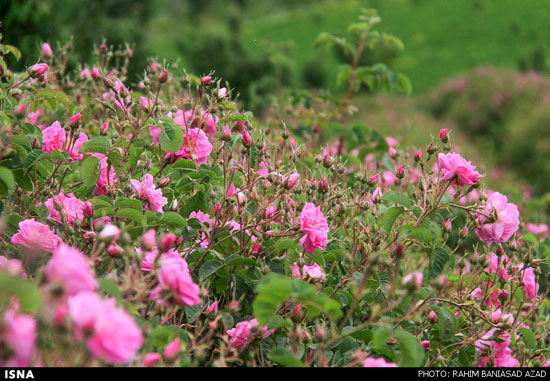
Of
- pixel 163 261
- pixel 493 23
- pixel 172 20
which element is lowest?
pixel 172 20

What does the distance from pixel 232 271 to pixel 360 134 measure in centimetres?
164

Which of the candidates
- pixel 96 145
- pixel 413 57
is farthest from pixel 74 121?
pixel 413 57

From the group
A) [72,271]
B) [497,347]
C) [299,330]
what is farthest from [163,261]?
[497,347]

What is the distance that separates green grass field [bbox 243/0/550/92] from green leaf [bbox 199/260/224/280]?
16.3 m

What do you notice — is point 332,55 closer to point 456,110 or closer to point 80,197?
point 456,110

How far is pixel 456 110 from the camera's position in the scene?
13.5m

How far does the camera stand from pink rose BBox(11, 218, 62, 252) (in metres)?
1.34

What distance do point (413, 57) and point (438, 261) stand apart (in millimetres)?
16790

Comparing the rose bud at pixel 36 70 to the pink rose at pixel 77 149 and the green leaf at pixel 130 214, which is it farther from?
the green leaf at pixel 130 214

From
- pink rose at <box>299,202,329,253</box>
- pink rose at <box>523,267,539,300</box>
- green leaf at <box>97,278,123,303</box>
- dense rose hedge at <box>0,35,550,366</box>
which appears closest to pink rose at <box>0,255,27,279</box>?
dense rose hedge at <box>0,35,550,366</box>

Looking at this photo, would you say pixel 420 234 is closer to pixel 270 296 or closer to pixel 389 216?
pixel 389 216

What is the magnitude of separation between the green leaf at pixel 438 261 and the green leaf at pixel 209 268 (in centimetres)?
67

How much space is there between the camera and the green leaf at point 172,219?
4.72 feet

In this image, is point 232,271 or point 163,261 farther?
point 232,271
